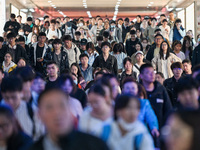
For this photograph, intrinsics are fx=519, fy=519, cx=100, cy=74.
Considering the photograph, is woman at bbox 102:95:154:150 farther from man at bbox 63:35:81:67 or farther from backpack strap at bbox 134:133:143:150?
man at bbox 63:35:81:67

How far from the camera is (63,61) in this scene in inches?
543

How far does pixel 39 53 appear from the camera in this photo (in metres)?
14.7

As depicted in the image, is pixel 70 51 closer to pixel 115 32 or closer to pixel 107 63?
pixel 107 63

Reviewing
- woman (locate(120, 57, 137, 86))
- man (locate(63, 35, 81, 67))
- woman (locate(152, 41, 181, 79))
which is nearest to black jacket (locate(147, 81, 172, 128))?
woman (locate(120, 57, 137, 86))

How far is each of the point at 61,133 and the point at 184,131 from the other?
775mm

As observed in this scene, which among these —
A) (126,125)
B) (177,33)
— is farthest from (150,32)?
(126,125)

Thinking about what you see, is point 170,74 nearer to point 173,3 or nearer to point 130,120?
point 130,120

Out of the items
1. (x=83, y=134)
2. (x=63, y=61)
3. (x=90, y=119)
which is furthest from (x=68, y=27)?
(x=83, y=134)

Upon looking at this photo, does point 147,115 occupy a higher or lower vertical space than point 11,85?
lower

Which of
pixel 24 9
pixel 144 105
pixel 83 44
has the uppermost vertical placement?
pixel 24 9

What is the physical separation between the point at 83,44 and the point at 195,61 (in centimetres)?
399

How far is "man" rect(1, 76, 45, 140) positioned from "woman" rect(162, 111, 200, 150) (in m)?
2.51

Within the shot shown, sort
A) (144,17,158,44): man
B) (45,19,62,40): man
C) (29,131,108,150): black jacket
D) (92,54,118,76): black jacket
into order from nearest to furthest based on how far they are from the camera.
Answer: (29,131,108,150): black jacket < (92,54,118,76): black jacket < (45,19,62,40): man < (144,17,158,44): man

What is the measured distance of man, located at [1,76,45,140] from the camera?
5.36m
